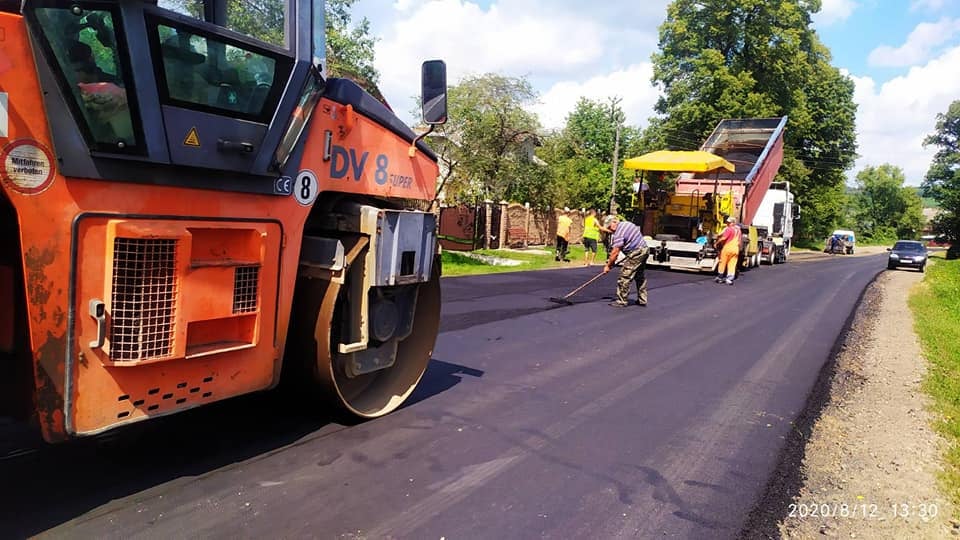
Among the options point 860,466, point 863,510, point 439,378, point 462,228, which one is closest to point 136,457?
point 439,378

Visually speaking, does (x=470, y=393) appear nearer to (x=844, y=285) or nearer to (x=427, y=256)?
(x=427, y=256)

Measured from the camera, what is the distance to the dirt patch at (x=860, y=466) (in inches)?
131

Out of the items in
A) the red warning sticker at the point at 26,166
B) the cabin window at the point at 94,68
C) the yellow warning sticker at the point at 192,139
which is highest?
the cabin window at the point at 94,68

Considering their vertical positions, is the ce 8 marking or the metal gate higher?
the metal gate

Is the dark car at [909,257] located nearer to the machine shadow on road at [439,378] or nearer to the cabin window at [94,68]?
the machine shadow on road at [439,378]

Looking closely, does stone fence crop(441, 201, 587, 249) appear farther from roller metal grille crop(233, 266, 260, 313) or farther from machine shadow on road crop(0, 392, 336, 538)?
roller metal grille crop(233, 266, 260, 313)

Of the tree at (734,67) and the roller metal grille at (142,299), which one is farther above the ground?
the tree at (734,67)

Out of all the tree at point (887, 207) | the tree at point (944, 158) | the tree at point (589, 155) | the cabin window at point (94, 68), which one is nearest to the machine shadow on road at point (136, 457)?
the cabin window at point (94, 68)

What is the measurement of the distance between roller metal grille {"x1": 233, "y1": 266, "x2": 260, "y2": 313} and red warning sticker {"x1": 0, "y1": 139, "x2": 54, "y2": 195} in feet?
2.93

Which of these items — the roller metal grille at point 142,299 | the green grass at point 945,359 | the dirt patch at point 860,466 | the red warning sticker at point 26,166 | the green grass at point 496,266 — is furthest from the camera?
the green grass at point 496,266

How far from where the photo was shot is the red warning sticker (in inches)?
90.6

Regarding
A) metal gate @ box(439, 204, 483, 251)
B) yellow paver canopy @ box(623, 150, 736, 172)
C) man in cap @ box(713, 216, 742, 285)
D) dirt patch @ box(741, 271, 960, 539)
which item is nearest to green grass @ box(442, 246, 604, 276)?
metal gate @ box(439, 204, 483, 251)

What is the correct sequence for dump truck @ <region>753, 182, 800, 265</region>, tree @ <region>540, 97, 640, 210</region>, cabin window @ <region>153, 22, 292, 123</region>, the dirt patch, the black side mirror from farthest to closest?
1. tree @ <region>540, 97, 640, 210</region>
2. dump truck @ <region>753, 182, 800, 265</region>
3. the black side mirror
4. the dirt patch
5. cabin window @ <region>153, 22, 292, 123</region>

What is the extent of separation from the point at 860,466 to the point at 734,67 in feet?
108
